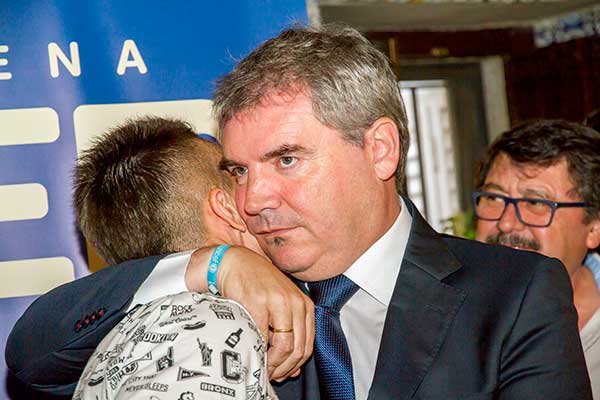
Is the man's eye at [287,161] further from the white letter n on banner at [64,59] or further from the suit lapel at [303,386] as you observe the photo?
the white letter n on banner at [64,59]

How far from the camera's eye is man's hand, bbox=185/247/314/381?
4.91 feet

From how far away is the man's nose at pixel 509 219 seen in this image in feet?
9.09

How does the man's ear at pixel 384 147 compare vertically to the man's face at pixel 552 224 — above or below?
above

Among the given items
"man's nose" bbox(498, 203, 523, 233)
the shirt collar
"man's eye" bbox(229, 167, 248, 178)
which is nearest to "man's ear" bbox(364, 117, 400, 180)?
the shirt collar

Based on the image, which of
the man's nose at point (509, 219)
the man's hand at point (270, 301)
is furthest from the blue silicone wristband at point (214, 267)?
the man's nose at point (509, 219)

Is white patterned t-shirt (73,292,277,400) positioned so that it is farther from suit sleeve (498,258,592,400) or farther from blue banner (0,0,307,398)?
blue banner (0,0,307,398)

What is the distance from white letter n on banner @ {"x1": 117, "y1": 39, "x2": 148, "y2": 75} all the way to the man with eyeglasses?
3.78ft

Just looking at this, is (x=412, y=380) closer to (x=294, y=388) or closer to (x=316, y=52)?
(x=294, y=388)

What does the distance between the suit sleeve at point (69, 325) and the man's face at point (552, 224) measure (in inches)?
58.2

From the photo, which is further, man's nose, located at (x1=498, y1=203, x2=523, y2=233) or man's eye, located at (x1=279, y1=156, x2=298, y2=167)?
man's nose, located at (x1=498, y1=203, x2=523, y2=233)

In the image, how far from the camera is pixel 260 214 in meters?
1.59

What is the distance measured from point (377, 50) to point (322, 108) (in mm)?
204

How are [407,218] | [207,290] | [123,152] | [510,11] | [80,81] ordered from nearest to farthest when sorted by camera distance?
[207,290] → [123,152] → [407,218] → [80,81] → [510,11]

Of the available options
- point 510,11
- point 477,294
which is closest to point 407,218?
point 477,294
